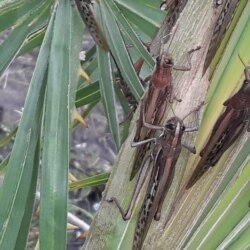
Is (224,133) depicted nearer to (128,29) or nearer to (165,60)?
(165,60)

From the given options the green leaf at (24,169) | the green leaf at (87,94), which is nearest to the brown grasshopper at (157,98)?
the green leaf at (24,169)

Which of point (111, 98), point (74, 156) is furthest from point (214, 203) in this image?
point (74, 156)

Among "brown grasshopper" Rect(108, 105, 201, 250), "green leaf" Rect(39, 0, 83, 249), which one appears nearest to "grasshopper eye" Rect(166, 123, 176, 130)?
"brown grasshopper" Rect(108, 105, 201, 250)

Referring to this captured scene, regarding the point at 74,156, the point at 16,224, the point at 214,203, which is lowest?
the point at 74,156

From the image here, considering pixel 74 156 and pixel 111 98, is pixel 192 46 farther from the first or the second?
pixel 74 156

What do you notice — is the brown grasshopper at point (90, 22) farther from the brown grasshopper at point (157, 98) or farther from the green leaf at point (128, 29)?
the brown grasshopper at point (157, 98)

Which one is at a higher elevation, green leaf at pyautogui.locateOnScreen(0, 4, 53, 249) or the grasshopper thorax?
the grasshopper thorax

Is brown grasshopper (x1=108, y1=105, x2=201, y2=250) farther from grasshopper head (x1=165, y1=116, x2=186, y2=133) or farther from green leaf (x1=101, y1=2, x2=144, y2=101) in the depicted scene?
green leaf (x1=101, y1=2, x2=144, y2=101)

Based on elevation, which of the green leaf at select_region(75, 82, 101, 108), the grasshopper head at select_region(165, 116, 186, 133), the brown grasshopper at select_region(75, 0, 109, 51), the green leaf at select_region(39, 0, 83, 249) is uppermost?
the brown grasshopper at select_region(75, 0, 109, 51)
